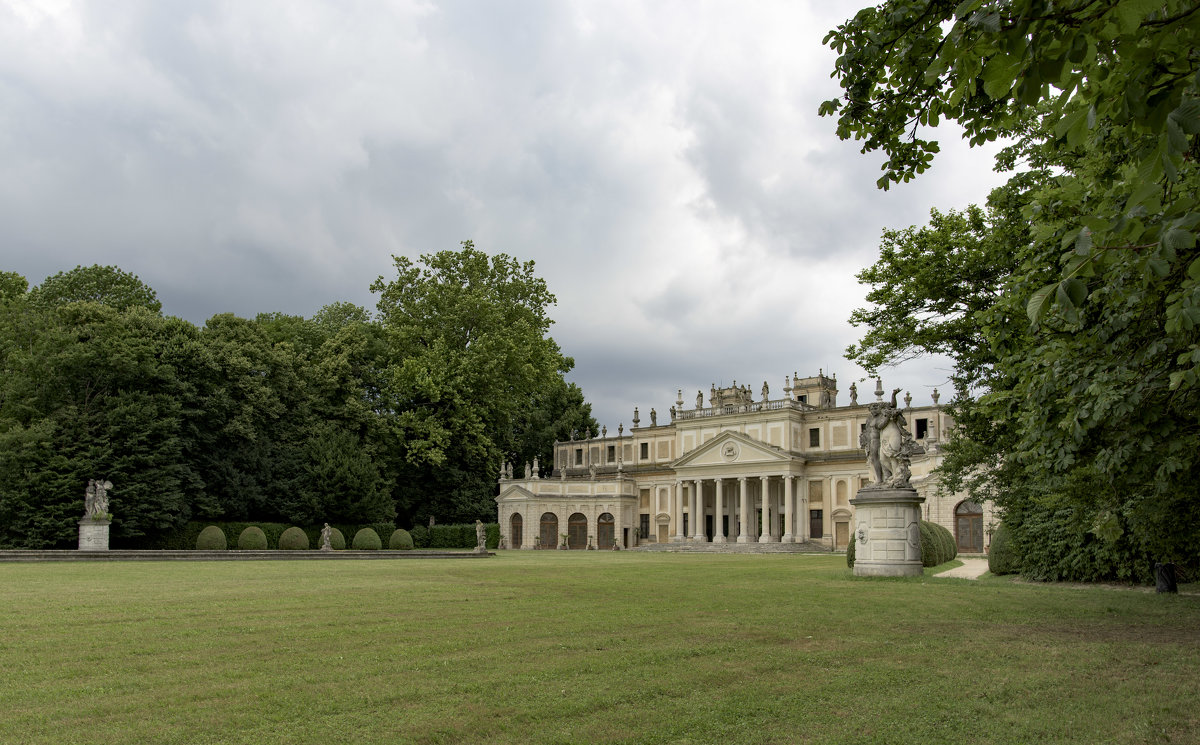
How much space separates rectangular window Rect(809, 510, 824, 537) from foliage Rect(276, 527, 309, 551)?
38819mm

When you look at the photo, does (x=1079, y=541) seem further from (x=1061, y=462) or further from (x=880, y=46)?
(x=880, y=46)

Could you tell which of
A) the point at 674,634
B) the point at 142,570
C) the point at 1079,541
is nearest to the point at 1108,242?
the point at 674,634

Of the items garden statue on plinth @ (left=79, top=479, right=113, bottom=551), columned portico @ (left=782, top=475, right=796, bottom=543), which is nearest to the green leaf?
garden statue on plinth @ (left=79, top=479, right=113, bottom=551)

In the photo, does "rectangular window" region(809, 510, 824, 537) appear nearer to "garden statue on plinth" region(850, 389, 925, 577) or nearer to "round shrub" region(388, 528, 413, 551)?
"round shrub" region(388, 528, 413, 551)

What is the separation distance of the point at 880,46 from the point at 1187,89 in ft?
11.3

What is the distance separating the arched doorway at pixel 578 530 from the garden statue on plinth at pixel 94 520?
38.8 meters

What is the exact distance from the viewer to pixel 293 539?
45.6 meters

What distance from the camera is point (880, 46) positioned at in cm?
668

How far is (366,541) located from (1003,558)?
34164 millimetres

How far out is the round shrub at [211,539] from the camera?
1635 inches

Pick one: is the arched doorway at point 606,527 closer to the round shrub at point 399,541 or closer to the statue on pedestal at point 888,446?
the round shrub at point 399,541

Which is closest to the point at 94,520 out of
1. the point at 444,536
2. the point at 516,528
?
the point at 444,536

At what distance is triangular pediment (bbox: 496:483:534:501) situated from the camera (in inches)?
2687

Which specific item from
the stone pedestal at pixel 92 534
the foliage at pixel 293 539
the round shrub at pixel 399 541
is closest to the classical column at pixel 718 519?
the round shrub at pixel 399 541
